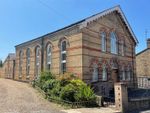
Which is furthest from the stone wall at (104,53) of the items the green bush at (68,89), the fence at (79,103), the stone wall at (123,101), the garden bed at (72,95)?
the stone wall at (123,101)

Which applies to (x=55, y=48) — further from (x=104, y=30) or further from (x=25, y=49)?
(x=25, y=49)

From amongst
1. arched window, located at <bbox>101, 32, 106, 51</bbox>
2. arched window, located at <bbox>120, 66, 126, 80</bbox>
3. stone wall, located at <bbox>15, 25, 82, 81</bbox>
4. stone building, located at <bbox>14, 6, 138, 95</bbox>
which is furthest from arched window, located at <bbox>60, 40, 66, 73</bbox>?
arched window, located at <bbox>120, 66, 126, 80</bbox>

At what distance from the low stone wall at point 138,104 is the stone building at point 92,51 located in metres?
4.77

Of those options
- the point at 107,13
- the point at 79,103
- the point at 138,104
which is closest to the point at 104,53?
the point at 107,13

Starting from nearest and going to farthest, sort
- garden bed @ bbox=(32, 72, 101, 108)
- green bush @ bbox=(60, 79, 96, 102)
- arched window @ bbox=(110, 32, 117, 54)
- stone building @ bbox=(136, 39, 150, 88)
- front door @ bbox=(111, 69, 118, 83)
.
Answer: garden bed @ bbox=(32, 72, 101, 108) → green bush @ bbox=(60, 79, 96, 102) → front door @ bbox=(111, 69, 118, 83) → arched window @ bbox=(110, 32, 117, 54) → stone building @ bbox=(136, 39, 150, 88)

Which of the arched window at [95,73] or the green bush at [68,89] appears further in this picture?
the arched window at [95,73]

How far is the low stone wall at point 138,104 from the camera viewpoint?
1404 centimetres

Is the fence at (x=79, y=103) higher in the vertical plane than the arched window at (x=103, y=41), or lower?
lower

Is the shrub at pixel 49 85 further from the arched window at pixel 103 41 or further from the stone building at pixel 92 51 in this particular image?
the arched window at pixel 103 41

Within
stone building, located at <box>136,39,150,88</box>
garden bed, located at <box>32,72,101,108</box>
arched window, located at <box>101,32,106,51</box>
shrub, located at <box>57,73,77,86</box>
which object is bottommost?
garden bed, located at <box>32,72,101,108</box>

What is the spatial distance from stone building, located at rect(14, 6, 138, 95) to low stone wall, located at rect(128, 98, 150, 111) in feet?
15.7

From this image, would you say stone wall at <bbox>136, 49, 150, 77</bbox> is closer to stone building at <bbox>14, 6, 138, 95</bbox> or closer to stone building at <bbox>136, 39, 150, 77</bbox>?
stone building at <bbox>136, 39, 150, 77</bbox>

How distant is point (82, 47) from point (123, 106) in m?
6.94

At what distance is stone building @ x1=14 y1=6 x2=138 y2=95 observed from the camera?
18.2 metres
